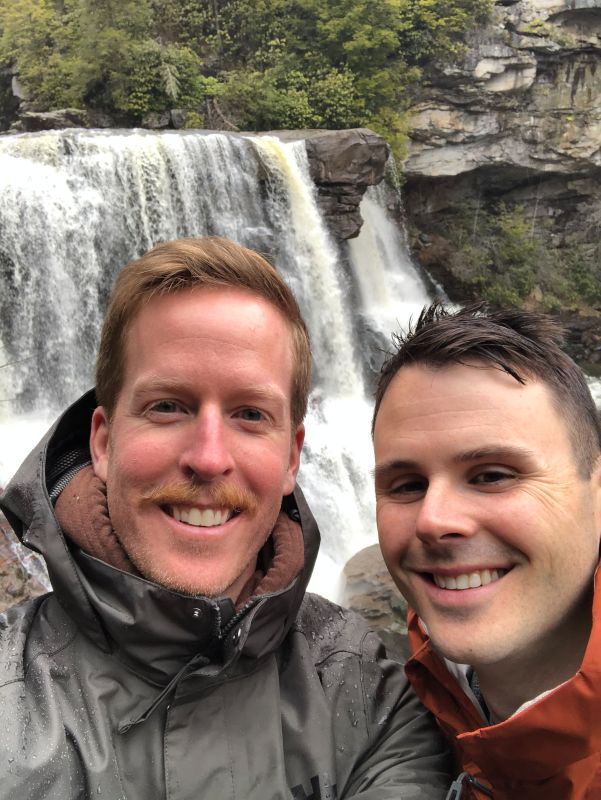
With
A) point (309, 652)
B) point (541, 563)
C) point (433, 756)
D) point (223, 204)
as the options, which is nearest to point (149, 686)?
point (309, 652)

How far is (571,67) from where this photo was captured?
53.9ft

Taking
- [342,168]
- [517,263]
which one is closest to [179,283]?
[342,168]

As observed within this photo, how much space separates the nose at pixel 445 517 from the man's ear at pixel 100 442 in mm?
824

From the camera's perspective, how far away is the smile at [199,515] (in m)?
1.48

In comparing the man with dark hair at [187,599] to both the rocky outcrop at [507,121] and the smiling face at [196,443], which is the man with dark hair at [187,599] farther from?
the rocky outcrop at [507,121]

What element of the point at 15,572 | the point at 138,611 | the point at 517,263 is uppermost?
the point at 517,263

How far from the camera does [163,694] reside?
1354mm

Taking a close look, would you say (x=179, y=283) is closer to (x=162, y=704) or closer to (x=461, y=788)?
(x=162, y=704)

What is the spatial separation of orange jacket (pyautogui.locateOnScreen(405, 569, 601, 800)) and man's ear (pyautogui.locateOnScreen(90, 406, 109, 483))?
3.47ft

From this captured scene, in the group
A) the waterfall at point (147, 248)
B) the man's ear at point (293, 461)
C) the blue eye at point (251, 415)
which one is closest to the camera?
the blue eye at point (251, 415)

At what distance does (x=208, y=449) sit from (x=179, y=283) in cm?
43

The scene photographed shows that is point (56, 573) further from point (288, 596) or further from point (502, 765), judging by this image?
point (502, 765)

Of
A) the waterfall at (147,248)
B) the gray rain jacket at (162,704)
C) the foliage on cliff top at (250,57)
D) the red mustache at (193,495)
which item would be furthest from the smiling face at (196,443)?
the foliage on cliff top at (250,57)

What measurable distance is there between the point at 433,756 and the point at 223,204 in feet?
34.2
